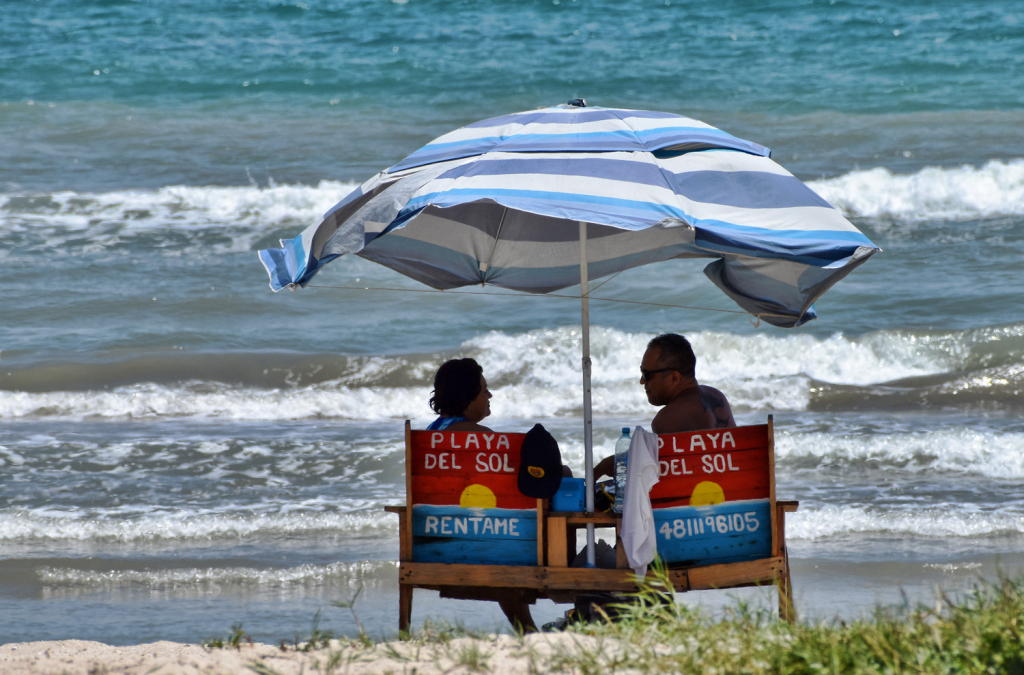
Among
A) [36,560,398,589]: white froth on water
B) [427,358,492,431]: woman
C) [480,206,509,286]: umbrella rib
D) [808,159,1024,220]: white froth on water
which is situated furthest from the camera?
[808,159,1024,220]: white froth on water

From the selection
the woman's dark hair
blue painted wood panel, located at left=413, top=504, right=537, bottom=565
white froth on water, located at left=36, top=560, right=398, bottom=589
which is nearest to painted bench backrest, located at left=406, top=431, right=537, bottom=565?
blue painted wood panel, located at left=413, top=504, right=537, bottom=565

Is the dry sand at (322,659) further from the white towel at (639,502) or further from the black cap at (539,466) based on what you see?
the black cap at (539,466)

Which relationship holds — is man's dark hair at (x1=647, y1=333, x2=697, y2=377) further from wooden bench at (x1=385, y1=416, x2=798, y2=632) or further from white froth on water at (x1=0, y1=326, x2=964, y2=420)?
white froth on water at (x1=0, y1=326, x2=964, y2=420)

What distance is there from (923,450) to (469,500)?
4.54 meters

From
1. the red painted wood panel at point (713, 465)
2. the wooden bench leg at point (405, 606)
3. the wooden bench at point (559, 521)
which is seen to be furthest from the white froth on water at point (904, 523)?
the wooden bench leg at point (405, 606)

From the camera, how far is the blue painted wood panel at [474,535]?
3674 millimetres

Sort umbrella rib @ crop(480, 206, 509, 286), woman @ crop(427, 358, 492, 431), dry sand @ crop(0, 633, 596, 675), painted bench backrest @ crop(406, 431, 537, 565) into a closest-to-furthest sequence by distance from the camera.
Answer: dry sand @ crop(0, 633, 596, 675) < painted bench backrest @ crop(406, 431, 537, 565) < woman @ crop(427, 358, 492, 431) < umbrella rib @ crop(480, 206, 509, 286)

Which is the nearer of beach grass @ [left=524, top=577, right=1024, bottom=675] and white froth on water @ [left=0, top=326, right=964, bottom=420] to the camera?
beach grass @ [left=524, top=577, right=1024, bottom=675]

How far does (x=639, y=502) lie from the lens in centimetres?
344

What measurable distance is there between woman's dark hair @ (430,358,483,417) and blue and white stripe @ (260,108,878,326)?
0.71 m

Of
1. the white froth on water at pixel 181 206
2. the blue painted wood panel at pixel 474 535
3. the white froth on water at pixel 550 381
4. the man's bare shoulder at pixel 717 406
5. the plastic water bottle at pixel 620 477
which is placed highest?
the white froth on water at pixel 181 206

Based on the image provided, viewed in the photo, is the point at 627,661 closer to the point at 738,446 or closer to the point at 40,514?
the point at 738,446

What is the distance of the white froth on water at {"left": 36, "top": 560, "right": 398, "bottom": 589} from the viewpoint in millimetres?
4934

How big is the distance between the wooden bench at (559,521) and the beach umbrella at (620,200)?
297mm
